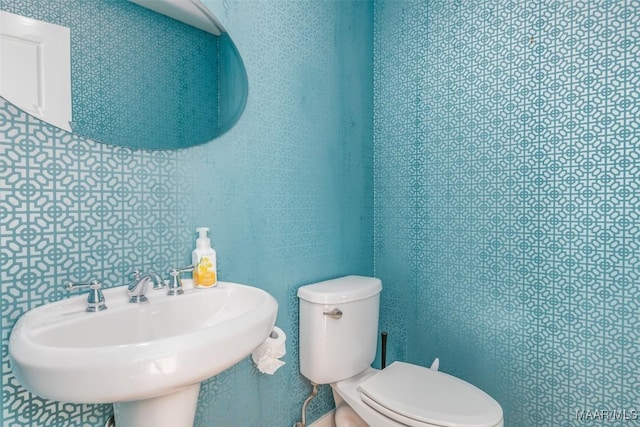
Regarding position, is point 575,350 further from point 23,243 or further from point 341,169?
point 23,243

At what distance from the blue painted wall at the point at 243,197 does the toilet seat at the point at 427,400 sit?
1.17ft

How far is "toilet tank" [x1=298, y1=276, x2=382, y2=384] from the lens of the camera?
1.36 m

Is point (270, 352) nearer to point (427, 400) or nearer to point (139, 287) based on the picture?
point (139, 287)

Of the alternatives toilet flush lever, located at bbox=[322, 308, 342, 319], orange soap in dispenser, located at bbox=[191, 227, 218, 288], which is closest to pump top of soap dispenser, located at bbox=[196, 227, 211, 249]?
orange soap in dispenser, located at bbox=[191, 227, 218, 288]

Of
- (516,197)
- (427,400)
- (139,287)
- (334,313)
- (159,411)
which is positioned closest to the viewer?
(159,411)

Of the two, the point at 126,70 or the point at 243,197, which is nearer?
the point at 126,70

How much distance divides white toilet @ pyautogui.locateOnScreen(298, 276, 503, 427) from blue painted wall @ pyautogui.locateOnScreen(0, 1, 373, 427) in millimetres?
102

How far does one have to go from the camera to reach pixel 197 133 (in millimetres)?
1106

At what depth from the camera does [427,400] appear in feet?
3.86

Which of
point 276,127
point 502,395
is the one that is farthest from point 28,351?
point 502,395

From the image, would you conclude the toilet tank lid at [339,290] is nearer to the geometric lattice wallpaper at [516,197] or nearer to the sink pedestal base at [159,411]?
the geometric lattice wallpaper at [516,197]

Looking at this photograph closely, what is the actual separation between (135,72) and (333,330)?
1.05 m

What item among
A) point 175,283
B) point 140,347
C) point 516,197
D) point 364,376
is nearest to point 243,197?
point 175,283

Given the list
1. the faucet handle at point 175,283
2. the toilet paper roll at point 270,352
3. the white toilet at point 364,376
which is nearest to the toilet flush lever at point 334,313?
the white toilet at point 364,376
